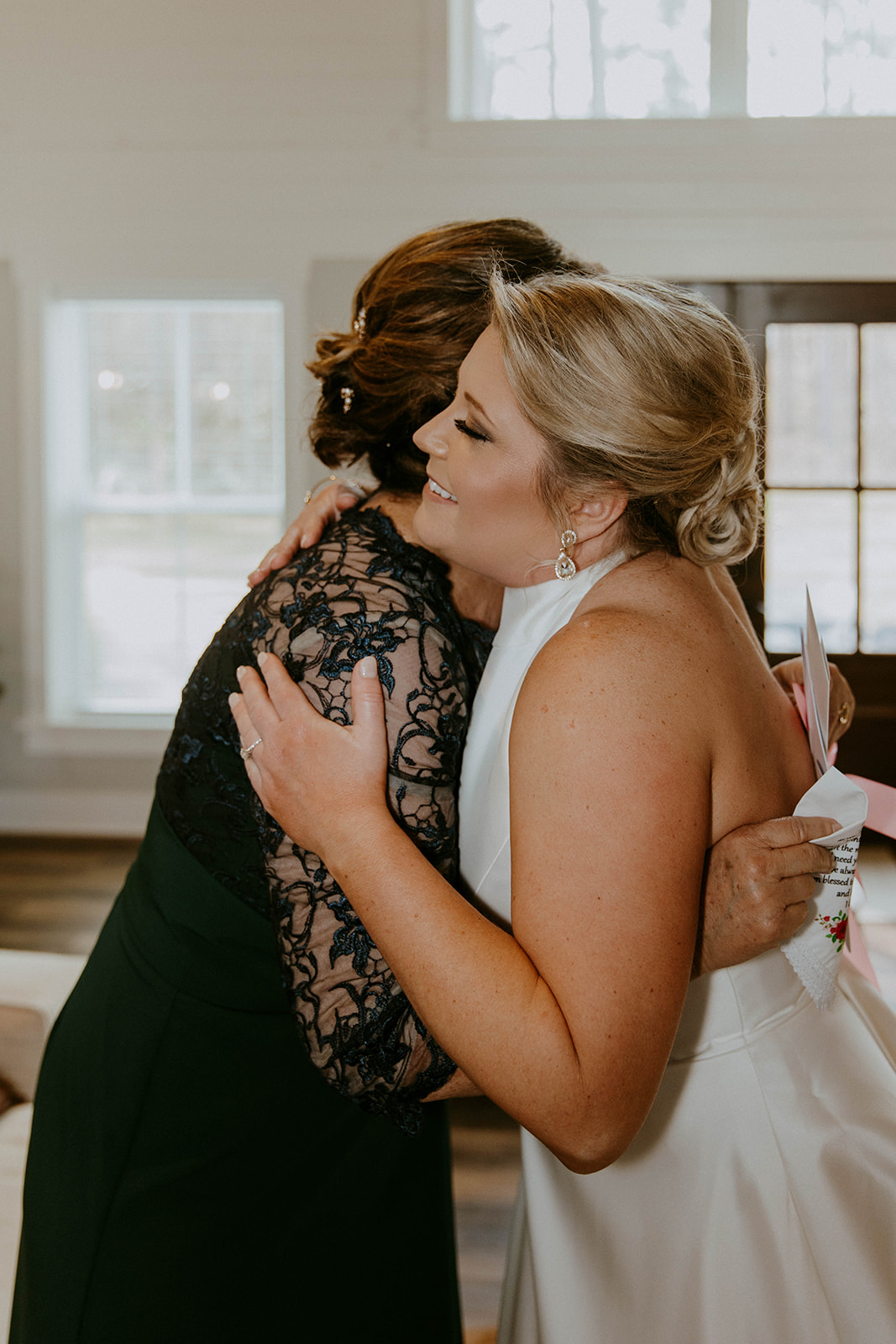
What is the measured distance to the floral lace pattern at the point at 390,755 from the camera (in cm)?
100

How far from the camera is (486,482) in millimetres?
1080

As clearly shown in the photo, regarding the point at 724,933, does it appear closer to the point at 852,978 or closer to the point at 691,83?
the point at 852,978

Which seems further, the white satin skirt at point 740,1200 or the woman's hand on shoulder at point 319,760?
the white satin skirt at point 740,1200

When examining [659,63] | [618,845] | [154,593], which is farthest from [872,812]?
[659,63]

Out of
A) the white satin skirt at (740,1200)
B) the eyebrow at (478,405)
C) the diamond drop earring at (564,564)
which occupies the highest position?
the eyebrow at (478,405)

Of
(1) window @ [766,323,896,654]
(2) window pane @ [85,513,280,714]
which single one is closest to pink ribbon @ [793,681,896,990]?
(1) window @ [766,323,896,654]

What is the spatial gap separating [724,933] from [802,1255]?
0.34m

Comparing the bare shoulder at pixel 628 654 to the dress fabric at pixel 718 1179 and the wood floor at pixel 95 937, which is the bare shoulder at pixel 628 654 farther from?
the wood floor at pixel 95 937

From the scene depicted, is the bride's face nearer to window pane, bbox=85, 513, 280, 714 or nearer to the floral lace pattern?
the floral lace pattern

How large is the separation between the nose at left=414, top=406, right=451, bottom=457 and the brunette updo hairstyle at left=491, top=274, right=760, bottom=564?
109 millimetres

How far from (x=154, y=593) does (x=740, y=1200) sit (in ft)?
17.2

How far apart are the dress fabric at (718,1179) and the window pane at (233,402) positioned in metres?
4.82

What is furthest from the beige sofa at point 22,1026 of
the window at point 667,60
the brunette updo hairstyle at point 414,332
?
the window at point 667,60

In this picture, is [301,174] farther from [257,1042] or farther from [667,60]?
[257,1042]
